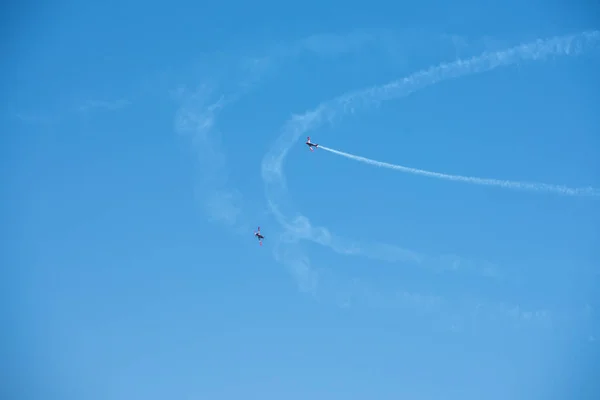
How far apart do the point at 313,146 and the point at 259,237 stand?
12454 millimetres

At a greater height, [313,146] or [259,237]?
[313,146]

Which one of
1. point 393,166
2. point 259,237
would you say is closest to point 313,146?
point 393,166

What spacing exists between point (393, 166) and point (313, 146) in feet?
24.7

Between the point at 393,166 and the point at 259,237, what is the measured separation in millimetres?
10610

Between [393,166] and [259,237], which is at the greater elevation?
[393,166]

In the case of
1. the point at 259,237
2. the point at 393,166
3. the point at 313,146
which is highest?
the point at 313,146

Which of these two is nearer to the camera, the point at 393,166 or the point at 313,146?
the point at 393,166

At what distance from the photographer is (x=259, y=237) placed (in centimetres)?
670

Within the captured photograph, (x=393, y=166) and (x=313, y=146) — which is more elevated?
(x=313, y=146)

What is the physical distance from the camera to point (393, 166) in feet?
6.45

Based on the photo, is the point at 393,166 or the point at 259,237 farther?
the point at 259,237

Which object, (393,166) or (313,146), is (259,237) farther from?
(313,146)
